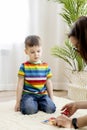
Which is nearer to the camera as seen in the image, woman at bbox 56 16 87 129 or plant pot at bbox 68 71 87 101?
woman at bbox 56 16 87 129

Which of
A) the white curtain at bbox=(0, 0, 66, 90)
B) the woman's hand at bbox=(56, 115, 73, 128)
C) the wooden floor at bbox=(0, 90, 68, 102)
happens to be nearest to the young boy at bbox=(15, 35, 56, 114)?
the woman's hand at bbox=(56, 115, 73, 128)

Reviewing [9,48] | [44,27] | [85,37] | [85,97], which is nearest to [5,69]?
[9,48]

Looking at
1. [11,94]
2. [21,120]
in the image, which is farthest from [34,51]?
[11,94]

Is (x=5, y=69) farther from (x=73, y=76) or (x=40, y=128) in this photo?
(x=40, y=128)

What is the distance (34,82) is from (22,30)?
1.14 meters

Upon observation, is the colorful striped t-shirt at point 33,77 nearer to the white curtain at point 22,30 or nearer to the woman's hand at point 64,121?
the woman's hand at point 64,121

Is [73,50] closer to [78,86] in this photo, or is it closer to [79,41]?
[78,86]

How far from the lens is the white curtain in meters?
3.08

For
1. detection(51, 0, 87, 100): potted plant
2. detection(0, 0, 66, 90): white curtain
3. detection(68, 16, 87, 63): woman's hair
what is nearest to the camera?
detection(68, 16, 87, 63): woman's hair

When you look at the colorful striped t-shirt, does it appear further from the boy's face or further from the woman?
the woman

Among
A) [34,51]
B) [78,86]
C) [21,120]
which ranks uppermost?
[34,51]

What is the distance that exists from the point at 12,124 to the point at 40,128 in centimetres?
19

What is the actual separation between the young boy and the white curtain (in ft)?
3.25

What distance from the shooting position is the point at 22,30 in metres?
3.14
